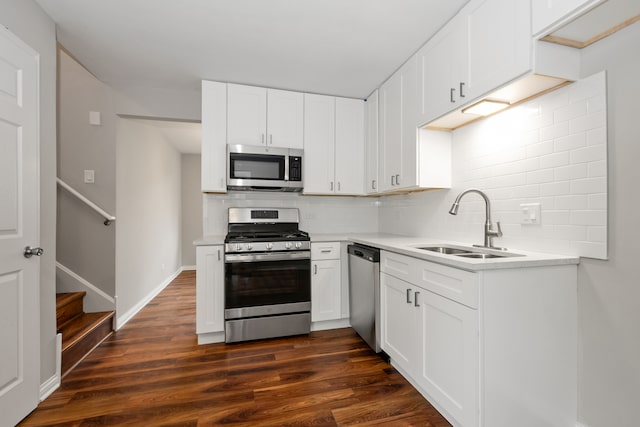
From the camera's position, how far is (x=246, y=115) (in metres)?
2.86

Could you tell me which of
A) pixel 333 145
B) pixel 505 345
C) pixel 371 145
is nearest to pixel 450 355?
pixel 505 345

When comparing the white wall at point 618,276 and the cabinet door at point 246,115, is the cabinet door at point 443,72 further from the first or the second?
the cabinet door at point 246,115

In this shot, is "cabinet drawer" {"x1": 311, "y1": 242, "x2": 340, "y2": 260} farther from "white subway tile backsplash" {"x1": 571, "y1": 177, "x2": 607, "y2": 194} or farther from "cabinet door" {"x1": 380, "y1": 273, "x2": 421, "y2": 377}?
"white subway tile backsplash" {"x1": 571, "y1": 177, "x2": 607, "y2": 194}

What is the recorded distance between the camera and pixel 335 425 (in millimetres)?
1587

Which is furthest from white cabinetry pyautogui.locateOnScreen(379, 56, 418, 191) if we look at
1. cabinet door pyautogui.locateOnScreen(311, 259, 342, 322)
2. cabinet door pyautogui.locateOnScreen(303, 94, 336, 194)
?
cabinet door pyautogui.locateOnScreen(311, 259, 342, 322)

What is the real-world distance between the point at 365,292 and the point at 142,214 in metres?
3.03

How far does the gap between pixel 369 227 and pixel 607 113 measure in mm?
2491

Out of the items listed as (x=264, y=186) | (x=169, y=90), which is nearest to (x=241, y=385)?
(x=264, y=186)

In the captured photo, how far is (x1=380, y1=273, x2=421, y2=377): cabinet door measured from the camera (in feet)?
6.13

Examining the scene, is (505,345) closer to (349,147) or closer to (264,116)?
(349,147)

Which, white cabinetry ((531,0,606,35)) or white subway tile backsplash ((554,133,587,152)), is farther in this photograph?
white subway tile backsplash ((554,133,587,152))

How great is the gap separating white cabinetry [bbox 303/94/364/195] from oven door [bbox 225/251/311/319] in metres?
0.84

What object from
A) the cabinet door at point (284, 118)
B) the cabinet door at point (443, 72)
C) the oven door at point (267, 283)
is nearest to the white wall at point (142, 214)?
the oven door at point (267, 283)

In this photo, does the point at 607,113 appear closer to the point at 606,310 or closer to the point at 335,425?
the point at 606,310
